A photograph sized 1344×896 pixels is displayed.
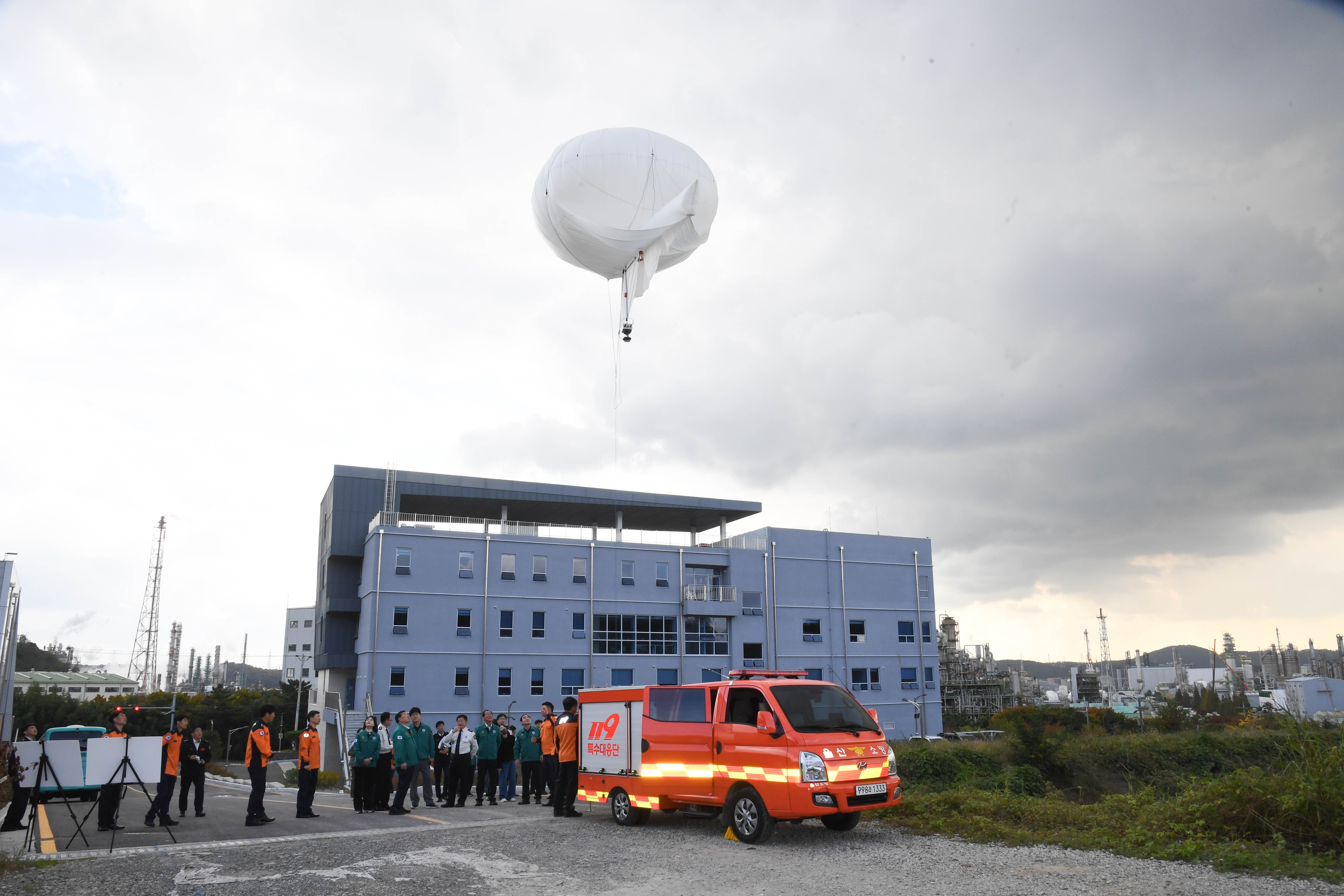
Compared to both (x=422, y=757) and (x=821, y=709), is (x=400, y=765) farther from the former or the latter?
(x=821, y=709)

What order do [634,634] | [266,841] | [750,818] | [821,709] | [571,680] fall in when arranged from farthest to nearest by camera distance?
[634,634]
[571,680]
[266,841]
[821,709]
[750,818]

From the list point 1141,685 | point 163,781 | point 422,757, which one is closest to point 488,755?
point 422,757

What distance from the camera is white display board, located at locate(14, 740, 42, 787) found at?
1171cm

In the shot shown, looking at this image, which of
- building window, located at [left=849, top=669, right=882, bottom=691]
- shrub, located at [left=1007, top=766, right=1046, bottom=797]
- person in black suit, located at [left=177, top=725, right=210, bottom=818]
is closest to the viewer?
person in black suit, located at [left=177, top=725, right=210, bottom=818]

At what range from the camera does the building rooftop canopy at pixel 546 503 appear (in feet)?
171

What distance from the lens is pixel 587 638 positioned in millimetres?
50062

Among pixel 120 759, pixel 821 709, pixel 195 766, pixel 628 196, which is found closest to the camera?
pixel 821 709

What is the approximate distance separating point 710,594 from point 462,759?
37.2m

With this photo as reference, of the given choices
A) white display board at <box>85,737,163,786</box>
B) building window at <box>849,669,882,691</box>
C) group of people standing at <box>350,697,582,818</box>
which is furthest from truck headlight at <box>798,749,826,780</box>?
building window at <box>849,669,882,691</box>

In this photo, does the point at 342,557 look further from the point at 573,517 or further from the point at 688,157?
the point at 688,157

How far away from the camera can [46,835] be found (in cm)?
1281

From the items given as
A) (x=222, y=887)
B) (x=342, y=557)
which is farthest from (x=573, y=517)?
(x=222, y=887)

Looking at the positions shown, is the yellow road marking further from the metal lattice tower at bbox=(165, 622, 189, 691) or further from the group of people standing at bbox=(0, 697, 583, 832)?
the metal lattice tower at bbox=(165, 622, 189, 691)

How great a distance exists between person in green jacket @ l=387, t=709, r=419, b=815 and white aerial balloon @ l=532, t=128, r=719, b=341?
14.0 m
